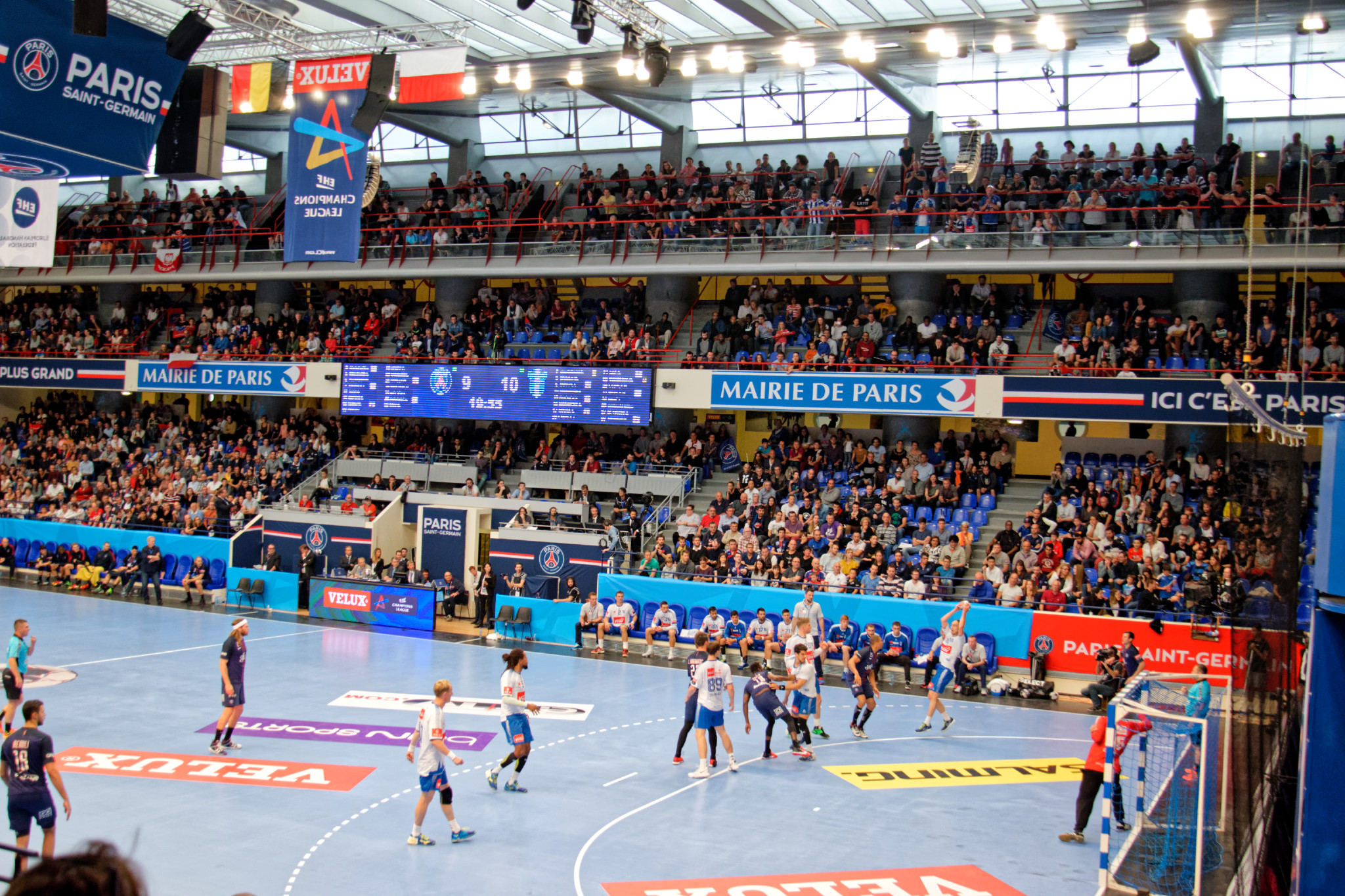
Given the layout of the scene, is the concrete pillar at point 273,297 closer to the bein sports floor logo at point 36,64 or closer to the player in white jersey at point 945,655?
the bein sports floor logo at point 36,64

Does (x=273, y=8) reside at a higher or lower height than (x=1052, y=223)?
higher

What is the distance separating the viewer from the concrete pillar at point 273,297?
39344mm

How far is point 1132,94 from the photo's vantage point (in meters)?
30.9

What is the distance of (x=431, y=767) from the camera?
10992mm

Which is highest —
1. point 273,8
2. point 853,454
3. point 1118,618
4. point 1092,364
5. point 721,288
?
point 273,8

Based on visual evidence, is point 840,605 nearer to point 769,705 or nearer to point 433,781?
point 769,705

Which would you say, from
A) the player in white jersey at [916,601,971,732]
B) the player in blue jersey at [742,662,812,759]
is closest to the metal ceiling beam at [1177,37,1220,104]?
the player in white jersey at [916,601,971,732]

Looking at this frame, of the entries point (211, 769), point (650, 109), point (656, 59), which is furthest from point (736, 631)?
point (650, 109)

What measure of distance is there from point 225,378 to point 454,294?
26.1 feet

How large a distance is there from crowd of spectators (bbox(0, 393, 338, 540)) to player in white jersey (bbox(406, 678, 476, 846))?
22.0 m

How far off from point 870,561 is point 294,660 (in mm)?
12169

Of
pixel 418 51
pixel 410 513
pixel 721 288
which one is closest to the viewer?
pixel 418 51

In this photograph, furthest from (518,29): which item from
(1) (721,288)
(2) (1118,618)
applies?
(2) (1118,618)

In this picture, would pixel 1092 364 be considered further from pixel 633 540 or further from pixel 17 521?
pixel 17 521
